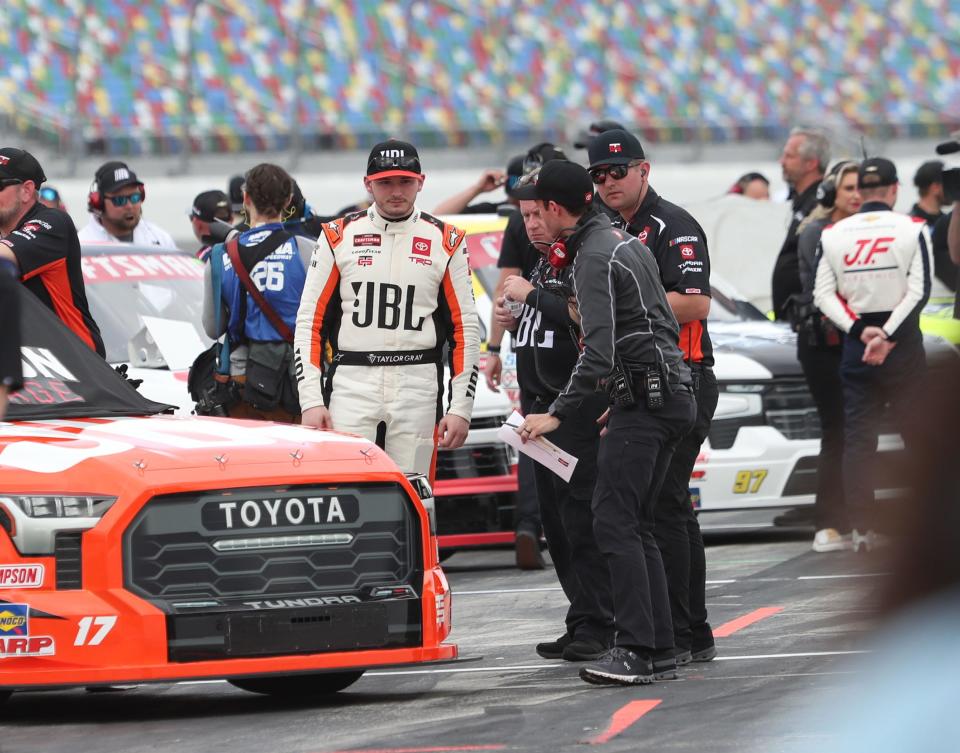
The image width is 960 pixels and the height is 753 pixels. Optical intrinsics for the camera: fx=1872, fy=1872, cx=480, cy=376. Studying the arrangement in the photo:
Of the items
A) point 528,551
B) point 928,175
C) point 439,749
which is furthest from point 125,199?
point 439,749

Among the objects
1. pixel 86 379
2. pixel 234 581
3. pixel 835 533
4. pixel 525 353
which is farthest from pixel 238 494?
pixel 835 533

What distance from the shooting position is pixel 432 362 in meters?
7.18

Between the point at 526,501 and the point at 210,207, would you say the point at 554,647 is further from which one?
the point at 210,207

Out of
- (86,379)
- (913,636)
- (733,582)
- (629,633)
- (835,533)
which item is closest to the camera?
(913,636)

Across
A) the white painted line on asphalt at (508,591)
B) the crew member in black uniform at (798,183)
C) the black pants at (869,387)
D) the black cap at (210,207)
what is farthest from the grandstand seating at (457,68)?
the white painted line on asphalt at (508,591)

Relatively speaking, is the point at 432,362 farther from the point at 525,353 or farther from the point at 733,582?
the point at 733,582

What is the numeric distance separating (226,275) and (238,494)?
2.52 meters

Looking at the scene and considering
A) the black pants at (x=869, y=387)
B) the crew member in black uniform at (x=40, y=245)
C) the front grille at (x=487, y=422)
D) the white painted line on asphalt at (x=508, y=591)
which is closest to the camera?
the crew member in black uniform at (x=40, y=245)

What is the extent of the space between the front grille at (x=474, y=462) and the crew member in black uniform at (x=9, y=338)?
473 cm

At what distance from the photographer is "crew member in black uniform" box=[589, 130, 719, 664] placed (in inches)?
266

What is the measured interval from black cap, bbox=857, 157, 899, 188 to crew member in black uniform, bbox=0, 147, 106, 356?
4486 mm

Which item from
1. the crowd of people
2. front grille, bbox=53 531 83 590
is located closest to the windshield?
the crowd of people

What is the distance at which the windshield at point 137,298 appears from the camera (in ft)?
31.7

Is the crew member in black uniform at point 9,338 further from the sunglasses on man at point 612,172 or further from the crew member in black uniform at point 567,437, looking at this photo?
the sunglasses on man at point 612,172
